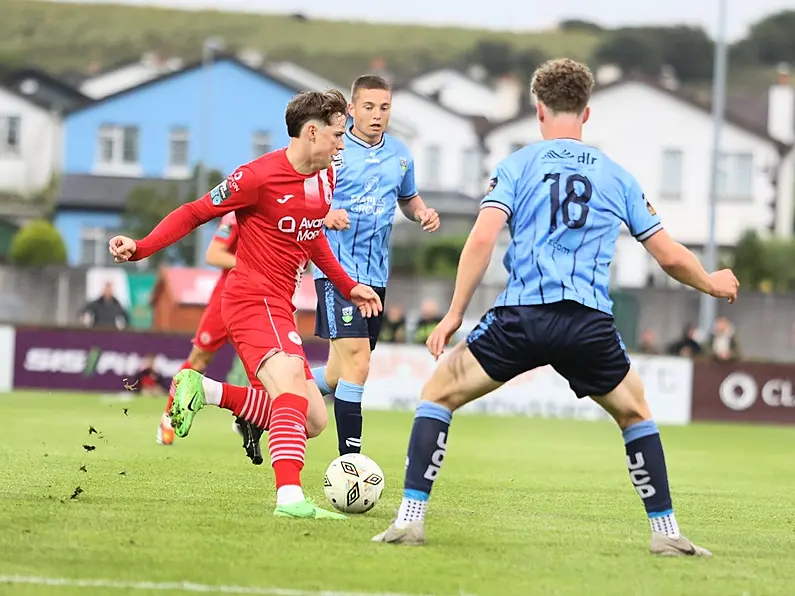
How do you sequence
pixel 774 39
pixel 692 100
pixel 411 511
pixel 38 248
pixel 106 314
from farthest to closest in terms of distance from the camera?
pixel 774 39 < pixel 692 100 < pixel 38 248 < pixel 106 314 < pixel 411 511

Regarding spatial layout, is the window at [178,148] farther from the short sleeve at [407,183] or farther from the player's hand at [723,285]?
Result: the player's hand at [723,285]

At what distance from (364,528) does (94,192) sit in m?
60.9

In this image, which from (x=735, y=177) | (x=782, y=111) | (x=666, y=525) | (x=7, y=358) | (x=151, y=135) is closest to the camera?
(x=666, y=525)

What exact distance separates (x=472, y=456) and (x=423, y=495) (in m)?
7.36

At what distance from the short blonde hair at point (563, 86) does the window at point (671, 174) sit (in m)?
62.9

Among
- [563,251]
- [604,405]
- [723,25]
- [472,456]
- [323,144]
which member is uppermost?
[723,25]

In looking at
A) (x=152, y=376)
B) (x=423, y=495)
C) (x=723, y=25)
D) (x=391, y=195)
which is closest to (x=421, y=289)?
(x=723, y=25)

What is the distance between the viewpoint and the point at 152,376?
24109mm

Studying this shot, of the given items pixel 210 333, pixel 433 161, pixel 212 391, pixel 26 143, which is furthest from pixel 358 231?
pixel 26 143

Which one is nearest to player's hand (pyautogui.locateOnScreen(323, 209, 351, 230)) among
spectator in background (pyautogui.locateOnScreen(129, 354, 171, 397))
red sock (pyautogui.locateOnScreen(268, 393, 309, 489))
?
red sock (pyautogui.locateOnScreen(268, 393, 309, 489))

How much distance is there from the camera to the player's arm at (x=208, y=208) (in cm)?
786

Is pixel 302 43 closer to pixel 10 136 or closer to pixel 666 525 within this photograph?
pixel 10 136

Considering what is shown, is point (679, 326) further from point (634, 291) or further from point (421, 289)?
point (421, 289)

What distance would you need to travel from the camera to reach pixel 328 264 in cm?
880
